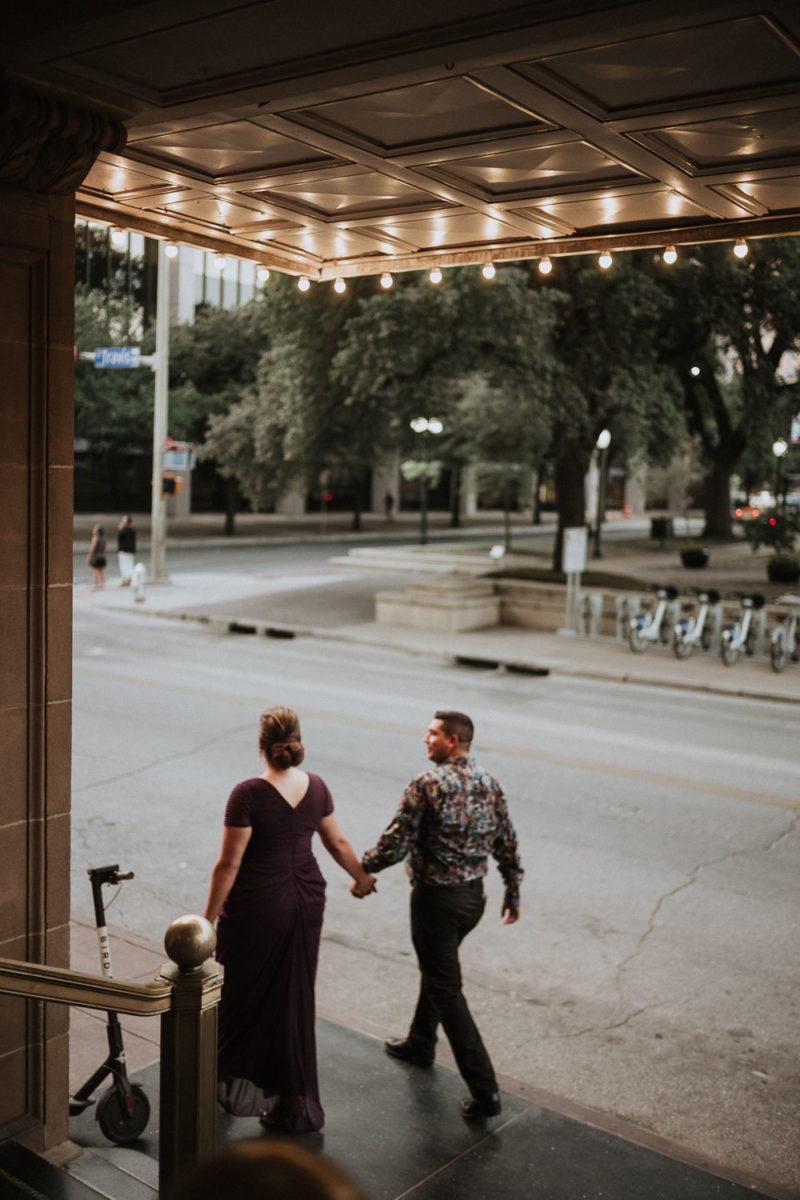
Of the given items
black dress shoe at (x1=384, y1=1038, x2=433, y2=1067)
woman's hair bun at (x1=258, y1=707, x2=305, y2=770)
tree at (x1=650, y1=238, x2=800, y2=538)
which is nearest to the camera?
woman's hair bun at (x1=258, y1=707, x2=305, y2=770)

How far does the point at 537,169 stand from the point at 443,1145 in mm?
4332

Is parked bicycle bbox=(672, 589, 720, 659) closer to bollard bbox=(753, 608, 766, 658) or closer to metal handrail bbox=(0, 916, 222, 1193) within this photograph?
bollard bbox=(753, 608, 766, 658)

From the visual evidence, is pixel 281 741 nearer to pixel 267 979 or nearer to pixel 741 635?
pixel 267 979

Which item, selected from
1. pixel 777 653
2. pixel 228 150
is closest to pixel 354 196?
pixel 228 150

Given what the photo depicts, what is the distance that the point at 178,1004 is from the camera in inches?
139

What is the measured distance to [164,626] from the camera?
22328 millimetres

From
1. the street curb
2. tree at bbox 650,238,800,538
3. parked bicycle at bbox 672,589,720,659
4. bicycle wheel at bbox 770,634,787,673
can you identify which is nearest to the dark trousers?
the street curb

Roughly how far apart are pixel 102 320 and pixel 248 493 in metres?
16.6

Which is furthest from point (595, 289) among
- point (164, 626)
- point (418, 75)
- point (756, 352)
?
point (418, 75)

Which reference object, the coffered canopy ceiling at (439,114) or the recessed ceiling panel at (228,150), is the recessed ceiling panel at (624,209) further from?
the recessed ceiling panel at (228,150)

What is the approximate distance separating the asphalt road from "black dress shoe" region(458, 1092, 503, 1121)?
60cm

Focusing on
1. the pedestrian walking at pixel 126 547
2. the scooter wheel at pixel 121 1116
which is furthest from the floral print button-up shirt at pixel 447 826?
the pedestrian walking at pixel 126 547

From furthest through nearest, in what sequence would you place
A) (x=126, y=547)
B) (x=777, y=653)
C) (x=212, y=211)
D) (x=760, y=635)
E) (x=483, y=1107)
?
(x=126, y=547) < (x=760, y=635) < (x=777, y=653) < (x=212, y=211) < (x=483, y=1107)

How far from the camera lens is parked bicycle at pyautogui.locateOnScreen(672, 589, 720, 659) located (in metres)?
19.0
